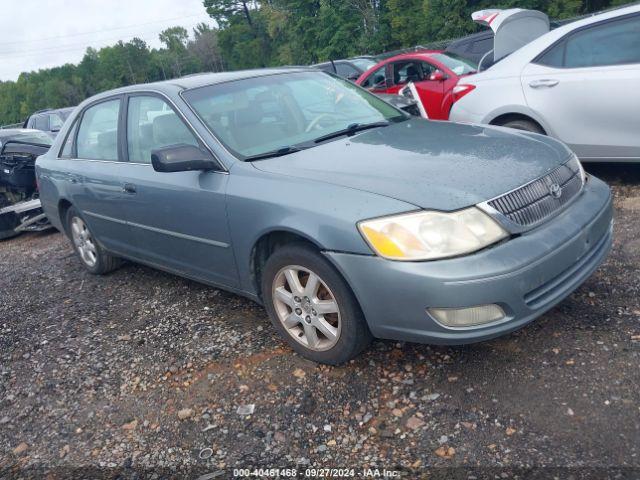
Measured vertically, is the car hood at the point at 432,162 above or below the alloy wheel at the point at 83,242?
above

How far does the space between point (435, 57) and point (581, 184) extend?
6272mm

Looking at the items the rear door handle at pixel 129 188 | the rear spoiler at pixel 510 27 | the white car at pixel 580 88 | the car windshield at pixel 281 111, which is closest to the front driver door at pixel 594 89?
the white car at pixel 580 88

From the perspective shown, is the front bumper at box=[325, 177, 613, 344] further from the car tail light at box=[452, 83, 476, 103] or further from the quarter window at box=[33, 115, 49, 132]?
the quarter window at box=[33, 115, 49, 132]

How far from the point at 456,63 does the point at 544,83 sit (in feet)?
12.8

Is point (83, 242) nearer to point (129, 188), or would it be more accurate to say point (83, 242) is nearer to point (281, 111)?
point (129, 188)

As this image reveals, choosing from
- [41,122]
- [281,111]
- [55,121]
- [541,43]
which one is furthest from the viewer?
[41,122]

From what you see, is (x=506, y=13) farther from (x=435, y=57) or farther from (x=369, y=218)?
(x=369, y=218)

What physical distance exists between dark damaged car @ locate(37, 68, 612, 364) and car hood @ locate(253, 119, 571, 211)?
12 millimetres

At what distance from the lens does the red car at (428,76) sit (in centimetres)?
733

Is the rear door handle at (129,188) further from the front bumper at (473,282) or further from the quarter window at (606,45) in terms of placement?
the quarter window at (606,45)

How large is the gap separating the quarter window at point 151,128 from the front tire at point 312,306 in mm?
1068

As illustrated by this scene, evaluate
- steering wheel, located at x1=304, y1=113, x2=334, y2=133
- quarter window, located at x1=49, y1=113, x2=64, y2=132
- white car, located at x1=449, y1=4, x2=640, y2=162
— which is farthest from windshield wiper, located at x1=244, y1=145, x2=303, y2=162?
quarter window, located at x1=49, y1=113, x2=64, y2=132

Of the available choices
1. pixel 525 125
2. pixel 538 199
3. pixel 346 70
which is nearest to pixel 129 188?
pixel 538 199

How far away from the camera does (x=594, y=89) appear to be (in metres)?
4.89
